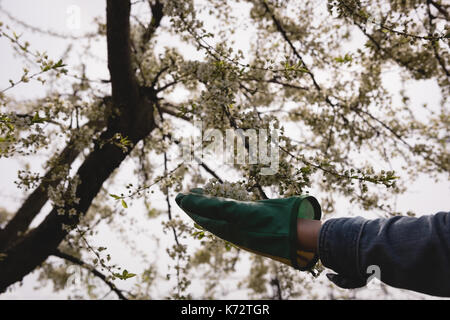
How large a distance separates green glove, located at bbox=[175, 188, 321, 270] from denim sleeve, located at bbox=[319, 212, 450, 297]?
0.39ft

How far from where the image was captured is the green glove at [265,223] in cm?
111

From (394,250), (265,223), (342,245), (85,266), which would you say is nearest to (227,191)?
(265,223)

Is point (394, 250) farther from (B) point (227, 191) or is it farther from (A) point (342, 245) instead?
(B) point (227, 191)

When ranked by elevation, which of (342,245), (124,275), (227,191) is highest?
(227,191)

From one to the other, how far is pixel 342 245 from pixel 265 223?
30 centimetres

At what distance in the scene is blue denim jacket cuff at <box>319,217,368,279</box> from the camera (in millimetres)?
1055

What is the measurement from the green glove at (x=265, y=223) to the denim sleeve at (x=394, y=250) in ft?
0.39

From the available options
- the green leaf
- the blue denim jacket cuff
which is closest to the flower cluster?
the blue denim jacket cuff

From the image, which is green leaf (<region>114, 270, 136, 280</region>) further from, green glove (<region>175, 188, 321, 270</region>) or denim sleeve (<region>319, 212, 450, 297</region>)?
denim sleeve (<region>319, 212, 450, 297</region>)

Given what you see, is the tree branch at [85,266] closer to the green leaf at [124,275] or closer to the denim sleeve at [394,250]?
the green leaf at [124,275]

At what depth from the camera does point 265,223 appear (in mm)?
1141

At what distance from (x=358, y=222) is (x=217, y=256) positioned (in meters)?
7.90

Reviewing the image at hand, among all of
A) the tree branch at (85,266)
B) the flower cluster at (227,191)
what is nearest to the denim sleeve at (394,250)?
the flower cluster at (227,191)
